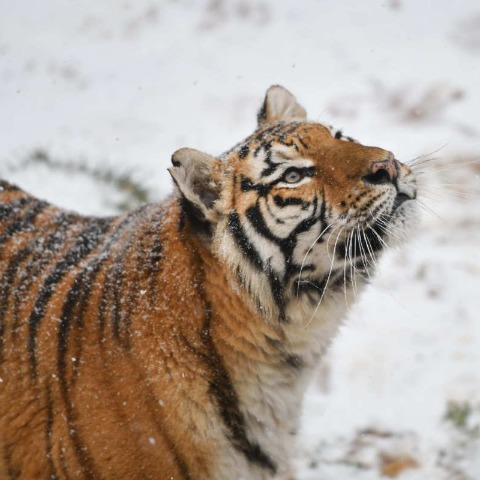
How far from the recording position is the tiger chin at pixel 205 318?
6.38 ft

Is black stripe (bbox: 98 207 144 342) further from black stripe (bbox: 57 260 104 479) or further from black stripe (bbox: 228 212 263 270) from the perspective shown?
black stripe (bbox: 228 212 263 270)

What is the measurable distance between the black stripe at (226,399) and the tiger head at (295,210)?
0.60ft

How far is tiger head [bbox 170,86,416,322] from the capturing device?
1938mm

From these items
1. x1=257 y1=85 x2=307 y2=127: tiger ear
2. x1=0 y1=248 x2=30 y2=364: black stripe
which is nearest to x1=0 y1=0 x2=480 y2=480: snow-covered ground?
x1=257 y1=85 x2=307 y2=127: tiger ear

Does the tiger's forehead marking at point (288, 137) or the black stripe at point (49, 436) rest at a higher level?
the tiger's forehead marking at point (288, 137)

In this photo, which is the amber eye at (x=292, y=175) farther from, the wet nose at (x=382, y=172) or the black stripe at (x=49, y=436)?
the black stripe at (x=49, y=436)

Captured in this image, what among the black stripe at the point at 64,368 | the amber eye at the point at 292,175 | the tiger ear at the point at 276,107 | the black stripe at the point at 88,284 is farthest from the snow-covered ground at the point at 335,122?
the black stripe at the point at 88,284

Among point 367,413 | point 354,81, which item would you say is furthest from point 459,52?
point 367,413

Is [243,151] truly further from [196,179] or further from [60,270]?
[60,270]

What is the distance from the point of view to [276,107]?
2.37 metres

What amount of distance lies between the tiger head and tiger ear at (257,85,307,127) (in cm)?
29

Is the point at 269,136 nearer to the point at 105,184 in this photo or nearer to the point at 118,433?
the point at 118,433

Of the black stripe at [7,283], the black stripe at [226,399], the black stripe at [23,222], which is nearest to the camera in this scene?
the black stripe at [226,399]

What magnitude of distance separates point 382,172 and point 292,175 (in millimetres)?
267
